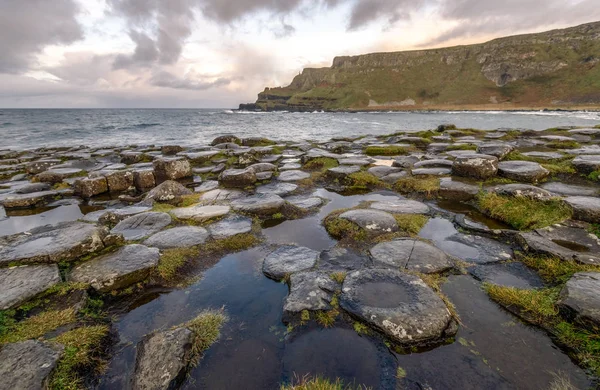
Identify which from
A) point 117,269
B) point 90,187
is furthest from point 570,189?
point 90,187

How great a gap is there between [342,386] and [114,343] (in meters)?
2.14

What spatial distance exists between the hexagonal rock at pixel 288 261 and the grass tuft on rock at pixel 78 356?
5.99 feet

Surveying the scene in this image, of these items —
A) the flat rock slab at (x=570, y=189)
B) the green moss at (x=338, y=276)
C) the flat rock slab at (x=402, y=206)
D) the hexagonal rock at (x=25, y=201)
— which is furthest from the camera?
the hexagonal rock at (x=25, y=201)

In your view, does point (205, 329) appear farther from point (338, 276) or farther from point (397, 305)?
point (397, 305)

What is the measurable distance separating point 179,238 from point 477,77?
587 ft

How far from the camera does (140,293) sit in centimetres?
318

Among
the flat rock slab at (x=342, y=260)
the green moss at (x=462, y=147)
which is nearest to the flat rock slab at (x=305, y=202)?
the flat rock slab at (x=342, y=260)

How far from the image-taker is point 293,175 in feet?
28.3

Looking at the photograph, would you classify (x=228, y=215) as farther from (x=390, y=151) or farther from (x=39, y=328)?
(x=390, y=151)

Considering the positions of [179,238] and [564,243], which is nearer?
[564,243]

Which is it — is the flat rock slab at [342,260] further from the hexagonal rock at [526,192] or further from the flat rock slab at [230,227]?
the hexagonal rock at [526,192]

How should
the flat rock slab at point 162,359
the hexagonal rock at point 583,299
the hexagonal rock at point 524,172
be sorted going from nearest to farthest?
the flat rock slab at point 162,359
the hexagonal rock at point 583,299
the hexagonal rock at point 524,172

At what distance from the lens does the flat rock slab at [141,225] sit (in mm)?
4535

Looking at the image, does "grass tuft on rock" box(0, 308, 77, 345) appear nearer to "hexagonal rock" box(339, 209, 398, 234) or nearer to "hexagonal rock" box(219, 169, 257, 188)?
"hexagonal rock" box(339, 209, 398, 234)
